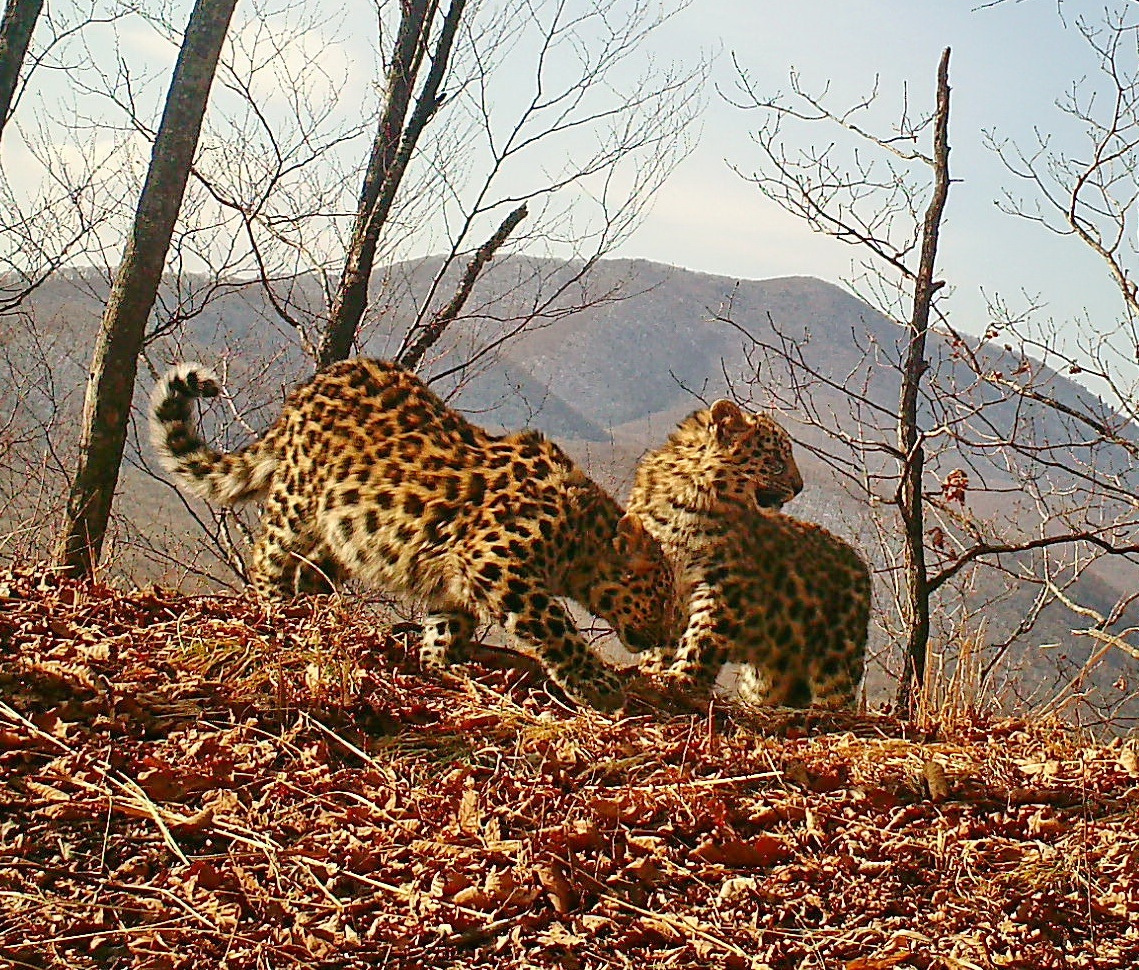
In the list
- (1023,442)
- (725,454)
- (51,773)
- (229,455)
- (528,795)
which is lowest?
(51,773)

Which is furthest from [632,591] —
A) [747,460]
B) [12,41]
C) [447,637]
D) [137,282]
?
[12,41]

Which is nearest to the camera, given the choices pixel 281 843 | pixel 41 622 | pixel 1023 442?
pixel 281 843

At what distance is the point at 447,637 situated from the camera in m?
5.08

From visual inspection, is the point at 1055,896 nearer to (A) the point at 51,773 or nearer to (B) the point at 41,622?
(A) the point at 51,773

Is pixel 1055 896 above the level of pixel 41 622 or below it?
above

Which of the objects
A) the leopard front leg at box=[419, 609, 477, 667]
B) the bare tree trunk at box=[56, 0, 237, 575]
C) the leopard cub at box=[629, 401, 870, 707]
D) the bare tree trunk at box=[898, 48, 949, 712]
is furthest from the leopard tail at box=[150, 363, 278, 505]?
the bare tree trunk at box=[898, 48, 949, 712]

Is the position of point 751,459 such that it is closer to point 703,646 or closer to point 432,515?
point 703,646

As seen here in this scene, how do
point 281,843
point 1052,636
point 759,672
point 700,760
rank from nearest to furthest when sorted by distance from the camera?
point 281,843 < point 700,760 < point 759,672 < point 1052,636

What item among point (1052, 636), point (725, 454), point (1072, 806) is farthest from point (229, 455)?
point (1052, 636)

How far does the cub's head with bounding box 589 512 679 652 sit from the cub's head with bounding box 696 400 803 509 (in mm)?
808

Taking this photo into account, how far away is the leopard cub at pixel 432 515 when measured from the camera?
4918 millimetres

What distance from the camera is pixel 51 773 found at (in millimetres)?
3271

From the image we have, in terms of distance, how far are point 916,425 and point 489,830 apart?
4.17 meters

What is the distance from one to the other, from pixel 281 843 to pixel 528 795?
28.9 inches
